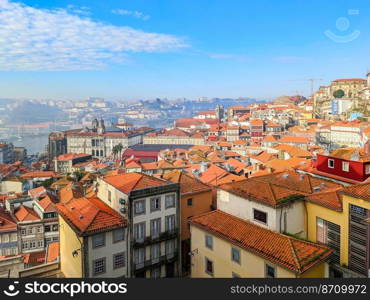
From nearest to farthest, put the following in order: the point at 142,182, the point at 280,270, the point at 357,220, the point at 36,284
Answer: the point at 36,284
the point at 280,270
the point at 357,220
the point at 142,182

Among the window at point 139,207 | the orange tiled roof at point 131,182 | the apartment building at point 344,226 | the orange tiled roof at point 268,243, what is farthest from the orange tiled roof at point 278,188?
the window at point 139,207

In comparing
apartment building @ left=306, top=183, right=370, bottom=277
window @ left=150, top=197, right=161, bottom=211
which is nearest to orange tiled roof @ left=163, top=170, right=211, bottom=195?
window @ left=150, top=197, right=161, bottom=211

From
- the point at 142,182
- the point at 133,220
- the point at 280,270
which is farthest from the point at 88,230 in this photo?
the point at 280,270

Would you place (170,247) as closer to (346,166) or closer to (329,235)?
(329,235)

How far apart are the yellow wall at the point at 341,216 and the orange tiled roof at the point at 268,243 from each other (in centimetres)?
206

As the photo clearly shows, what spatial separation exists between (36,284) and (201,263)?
25.5ft

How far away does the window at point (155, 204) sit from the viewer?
508 inches

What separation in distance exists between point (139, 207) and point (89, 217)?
1.82m

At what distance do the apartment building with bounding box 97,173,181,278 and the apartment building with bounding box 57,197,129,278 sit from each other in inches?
15.1

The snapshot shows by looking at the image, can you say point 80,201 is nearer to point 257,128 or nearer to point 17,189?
point 17,189

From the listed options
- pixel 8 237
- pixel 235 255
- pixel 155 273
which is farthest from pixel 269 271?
pixel 8 237

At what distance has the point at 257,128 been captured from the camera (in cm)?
7519

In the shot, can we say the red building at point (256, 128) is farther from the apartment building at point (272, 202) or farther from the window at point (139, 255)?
the window at point (139, 255)

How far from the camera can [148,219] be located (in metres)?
12.8
